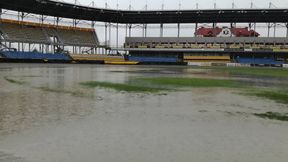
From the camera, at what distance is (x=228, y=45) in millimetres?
102688

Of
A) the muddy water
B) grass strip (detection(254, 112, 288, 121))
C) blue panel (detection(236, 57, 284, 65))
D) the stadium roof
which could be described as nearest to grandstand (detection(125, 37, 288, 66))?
blue panel (detection(236, 57, 284, 65))

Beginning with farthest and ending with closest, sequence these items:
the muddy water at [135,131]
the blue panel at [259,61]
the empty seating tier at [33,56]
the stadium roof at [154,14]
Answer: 1. the blue panel at [259,61]
2. the stadium roof at [154,14]
3. the empty seating tier at [33,56]
4. the muddy water at [135,131]

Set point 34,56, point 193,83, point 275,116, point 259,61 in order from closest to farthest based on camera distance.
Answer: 1. point 275,116
2. point 193,83
3. point 34,56
4. point 259,61

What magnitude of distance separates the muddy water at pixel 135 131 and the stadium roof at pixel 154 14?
6711 centimetres

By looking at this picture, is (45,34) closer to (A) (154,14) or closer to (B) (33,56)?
(B) (33,56)

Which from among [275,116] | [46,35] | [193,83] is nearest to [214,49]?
[46,35]

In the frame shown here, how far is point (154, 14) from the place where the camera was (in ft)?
319

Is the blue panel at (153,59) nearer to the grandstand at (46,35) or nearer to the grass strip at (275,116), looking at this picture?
the grandstand at (46,35)

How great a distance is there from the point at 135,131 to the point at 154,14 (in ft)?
285


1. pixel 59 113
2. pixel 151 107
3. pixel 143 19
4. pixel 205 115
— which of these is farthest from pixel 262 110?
pixel 143 19

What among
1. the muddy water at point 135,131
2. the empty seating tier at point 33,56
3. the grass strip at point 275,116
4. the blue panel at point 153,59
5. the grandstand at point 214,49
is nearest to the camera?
the muddy water at point 135,131

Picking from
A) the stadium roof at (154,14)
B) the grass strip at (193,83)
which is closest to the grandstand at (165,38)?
the stadium roof at (154,14)

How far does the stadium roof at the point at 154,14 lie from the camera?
85562mm

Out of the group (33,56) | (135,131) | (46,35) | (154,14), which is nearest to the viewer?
(135,131)
